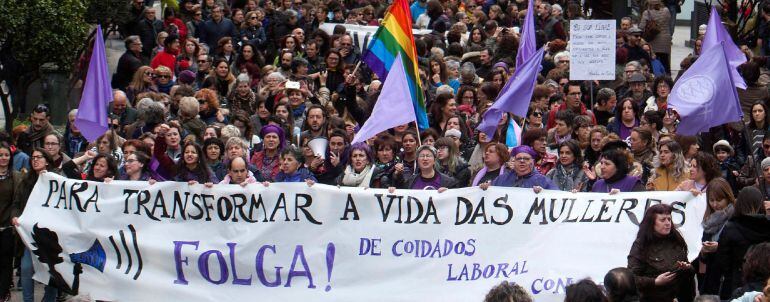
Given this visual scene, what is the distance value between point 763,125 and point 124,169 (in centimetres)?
580

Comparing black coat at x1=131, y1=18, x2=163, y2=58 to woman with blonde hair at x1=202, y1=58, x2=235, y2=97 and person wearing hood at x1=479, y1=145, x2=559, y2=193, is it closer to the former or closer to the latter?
woman with blonde hair at x1=202, y1=58, x2=235, y2=97

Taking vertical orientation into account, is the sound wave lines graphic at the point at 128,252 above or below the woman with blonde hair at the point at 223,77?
below

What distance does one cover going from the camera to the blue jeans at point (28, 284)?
39.1ft

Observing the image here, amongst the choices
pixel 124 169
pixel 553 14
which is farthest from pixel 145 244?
pixel 553 14

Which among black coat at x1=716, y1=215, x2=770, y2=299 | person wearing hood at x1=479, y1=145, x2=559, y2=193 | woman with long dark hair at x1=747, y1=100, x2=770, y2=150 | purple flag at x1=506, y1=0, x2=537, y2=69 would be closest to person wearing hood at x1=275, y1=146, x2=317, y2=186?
person wearing hood at x1=479, y1=145, x2=559, y2=193

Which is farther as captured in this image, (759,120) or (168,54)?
(168,54)

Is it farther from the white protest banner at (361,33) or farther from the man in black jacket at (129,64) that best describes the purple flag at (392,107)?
the white protest banner at (361,33)

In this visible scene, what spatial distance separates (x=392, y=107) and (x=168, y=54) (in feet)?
21.3

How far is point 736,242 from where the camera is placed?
1045cm

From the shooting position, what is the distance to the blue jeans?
11914mm

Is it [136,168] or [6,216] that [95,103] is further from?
[6,216]

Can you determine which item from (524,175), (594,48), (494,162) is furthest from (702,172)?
(594,48)

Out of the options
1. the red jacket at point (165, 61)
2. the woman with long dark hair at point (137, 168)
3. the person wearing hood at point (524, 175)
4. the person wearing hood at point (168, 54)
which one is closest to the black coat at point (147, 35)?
the person wearing hood at point (168, 54)

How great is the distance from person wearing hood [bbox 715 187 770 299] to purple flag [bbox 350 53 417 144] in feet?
10.9
